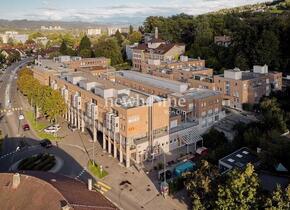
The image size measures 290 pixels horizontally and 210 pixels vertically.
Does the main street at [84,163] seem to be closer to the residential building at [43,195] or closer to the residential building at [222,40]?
the residential building at [43,195]

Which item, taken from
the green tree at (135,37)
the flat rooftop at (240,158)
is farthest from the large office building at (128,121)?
the green tree at (135,37)

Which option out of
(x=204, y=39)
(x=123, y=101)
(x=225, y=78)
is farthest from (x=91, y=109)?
(x=204, y=39)

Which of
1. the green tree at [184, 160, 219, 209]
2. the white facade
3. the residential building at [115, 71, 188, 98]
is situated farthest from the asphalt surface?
the white facade

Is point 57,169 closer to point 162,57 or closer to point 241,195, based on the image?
point 241,195

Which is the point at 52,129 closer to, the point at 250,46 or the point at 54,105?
the point at 54,105

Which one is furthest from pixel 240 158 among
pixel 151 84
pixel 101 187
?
pixel 151 84
